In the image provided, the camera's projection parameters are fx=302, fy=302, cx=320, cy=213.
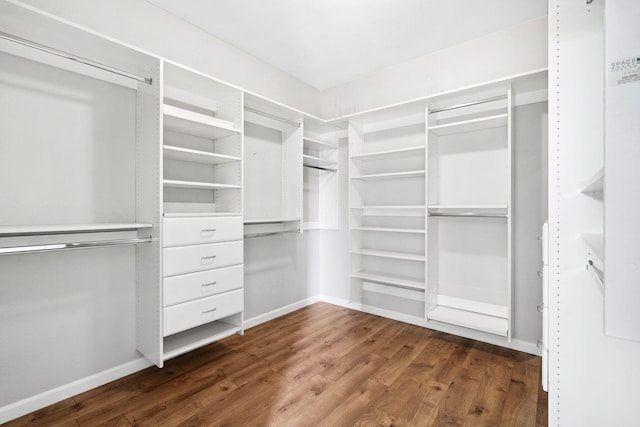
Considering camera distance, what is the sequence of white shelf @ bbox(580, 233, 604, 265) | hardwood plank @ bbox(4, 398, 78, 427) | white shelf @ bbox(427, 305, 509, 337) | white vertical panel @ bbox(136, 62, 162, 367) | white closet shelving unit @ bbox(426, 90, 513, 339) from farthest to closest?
white closet shelving unit @ bbox(426, 90, 513, 339)
white shelf @ bbox(427, 305, 509, 337)
white vertical panel @ bbox(136, 62, 162, 367)
hardwood plank @ bbox(4, 398, 78, 427)
white shelf @ bbox(580, 233, 604, 265)

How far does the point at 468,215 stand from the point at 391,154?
985 mm

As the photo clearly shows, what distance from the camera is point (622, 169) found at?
796 millimetres

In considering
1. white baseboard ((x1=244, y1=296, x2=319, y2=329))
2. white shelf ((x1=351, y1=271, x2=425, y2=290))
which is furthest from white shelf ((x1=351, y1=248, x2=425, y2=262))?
white baseboard ((x1=244, y1=296, x2=319, y2=329))

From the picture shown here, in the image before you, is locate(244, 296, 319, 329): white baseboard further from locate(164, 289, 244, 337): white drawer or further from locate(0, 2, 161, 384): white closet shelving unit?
locate(0, 2, 161, 384): white closet shelving unit

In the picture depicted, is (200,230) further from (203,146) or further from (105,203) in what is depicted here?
(203,146)

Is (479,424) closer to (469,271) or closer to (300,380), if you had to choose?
(300,380)

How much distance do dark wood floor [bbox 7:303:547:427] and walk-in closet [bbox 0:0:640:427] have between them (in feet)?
0.06

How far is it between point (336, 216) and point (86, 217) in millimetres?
2537

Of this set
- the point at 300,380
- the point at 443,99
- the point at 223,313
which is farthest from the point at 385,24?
the point at 300,380

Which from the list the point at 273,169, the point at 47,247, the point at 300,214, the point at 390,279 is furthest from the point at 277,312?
the point at 47,247

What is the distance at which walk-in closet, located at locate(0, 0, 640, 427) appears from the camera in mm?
1310

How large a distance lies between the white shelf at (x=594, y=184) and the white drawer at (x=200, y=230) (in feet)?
7.02

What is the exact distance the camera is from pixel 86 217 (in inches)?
79.7

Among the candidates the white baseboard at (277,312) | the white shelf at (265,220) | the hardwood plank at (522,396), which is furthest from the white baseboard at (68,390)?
the hardwood plank at (522,396)
